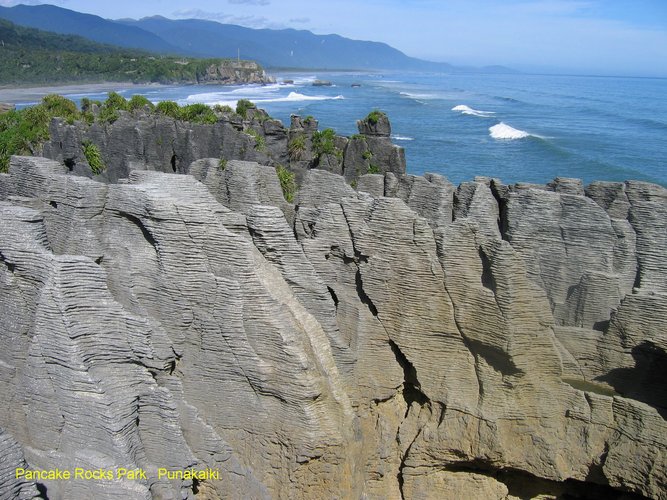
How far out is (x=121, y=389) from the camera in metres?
8.58

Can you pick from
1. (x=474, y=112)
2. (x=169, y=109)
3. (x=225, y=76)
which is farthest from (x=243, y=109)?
(x=225, y=76)

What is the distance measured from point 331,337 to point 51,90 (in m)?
132

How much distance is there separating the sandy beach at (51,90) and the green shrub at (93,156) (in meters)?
86.2

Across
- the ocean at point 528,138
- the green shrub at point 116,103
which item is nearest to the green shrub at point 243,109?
the green shrub at point 116,103

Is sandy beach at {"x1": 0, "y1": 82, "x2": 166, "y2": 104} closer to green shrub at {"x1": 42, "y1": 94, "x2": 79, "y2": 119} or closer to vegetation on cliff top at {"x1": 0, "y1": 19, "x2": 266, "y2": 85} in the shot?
vegetation on cliff top at {"x1": 0, "y1": 19, "x2": 266, "y2": 85}

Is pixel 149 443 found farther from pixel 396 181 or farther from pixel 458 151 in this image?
pixel 458 151

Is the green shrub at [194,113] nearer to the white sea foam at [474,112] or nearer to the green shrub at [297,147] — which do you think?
the green shrub at [297,147]

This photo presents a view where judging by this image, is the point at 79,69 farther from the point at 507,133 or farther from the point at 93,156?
the point at 93,156

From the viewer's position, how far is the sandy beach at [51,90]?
100750 millimetres

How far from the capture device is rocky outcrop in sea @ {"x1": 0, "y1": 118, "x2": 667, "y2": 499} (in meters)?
8.58

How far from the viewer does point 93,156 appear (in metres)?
19.6

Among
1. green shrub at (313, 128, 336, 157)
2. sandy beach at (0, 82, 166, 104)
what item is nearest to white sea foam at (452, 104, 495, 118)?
green shrub at (313, 128, 336, 157)

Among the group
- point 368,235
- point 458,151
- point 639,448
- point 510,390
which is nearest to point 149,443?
point 368,235

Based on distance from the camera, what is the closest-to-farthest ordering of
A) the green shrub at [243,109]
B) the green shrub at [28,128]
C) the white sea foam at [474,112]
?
the green shrub at [28,128] < the green shrub at [243,109] < the white sea foam at [474,112]
